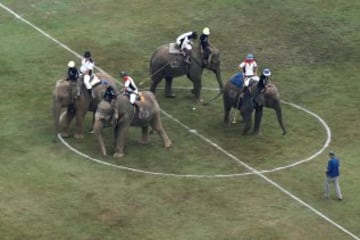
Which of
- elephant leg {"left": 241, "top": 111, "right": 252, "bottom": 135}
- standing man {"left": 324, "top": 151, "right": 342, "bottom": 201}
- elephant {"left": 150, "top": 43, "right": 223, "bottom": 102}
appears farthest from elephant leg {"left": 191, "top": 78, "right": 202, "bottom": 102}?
standing man {"left": 324, "top": 151, "right": 342, "bottom": 201}

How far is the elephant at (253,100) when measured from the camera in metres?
41.3

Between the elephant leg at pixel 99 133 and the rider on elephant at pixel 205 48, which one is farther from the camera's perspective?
the rider on elephant at pixel 205 48

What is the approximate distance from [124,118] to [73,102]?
269 centimetres

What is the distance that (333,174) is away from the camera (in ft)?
119

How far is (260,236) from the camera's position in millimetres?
34062

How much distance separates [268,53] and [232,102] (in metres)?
10.2

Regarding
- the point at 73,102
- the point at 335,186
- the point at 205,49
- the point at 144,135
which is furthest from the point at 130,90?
the point at 335,186

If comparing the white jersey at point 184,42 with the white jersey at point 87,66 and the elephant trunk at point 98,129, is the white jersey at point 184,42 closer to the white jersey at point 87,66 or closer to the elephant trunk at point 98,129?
the white jersey at point 87,66

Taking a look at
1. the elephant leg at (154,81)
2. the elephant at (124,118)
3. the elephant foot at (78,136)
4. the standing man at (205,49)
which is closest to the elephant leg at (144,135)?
the elephant at (124,118)

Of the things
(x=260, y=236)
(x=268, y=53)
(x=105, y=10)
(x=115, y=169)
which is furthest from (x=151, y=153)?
(x=105, y=10)

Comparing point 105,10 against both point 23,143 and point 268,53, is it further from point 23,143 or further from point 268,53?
point 23,143

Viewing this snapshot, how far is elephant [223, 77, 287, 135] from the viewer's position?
41281 millimetres

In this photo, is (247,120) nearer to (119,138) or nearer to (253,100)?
(253,100)

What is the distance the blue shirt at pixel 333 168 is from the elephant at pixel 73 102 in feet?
32.7
